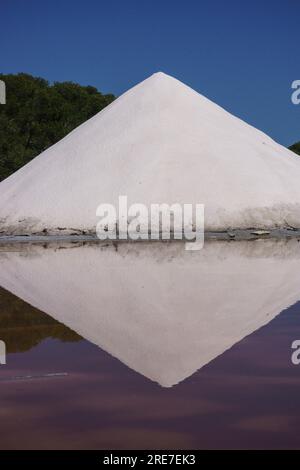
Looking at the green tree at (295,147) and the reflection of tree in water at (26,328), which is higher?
the green tree at (295,147)

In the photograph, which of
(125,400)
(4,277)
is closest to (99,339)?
(125,400)

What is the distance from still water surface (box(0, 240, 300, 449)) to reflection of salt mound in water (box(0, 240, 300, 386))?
0.07ft

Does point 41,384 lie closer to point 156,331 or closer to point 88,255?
point 156,331

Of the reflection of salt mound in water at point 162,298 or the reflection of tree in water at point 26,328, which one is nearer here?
the reflection of salt mound in water at point 162,298

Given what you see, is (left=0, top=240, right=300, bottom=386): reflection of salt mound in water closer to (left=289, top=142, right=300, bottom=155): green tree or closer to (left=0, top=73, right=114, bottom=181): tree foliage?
(left=0, top=73, right=114, bottom=181): tree foliage

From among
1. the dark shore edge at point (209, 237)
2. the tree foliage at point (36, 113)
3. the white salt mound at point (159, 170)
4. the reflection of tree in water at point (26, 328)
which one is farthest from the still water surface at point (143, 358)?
the tree foliage at point (36, 113)

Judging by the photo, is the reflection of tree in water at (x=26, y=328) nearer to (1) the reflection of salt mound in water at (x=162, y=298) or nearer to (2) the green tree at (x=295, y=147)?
(1) the reflection of salt mound in water at (x=162, y=298)

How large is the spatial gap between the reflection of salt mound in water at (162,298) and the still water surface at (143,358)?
0.02 m

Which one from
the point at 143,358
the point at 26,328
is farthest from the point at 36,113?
the point at 143,358

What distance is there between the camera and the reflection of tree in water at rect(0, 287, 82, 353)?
26.3 ft

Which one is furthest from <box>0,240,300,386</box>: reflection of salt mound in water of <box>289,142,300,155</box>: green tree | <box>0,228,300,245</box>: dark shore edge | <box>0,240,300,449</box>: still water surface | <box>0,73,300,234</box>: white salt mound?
<box>289,142,300,155</box>: green tree

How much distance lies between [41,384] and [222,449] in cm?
207

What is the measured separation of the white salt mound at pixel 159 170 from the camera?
1303 inches

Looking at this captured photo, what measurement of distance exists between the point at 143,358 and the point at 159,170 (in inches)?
1097
